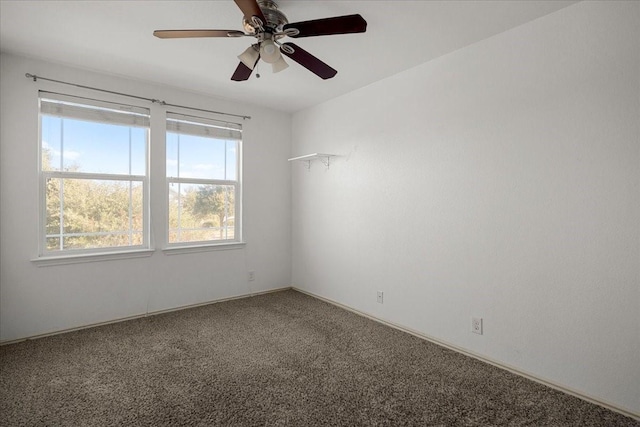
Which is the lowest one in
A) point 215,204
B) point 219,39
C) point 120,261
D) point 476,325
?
point 476,325

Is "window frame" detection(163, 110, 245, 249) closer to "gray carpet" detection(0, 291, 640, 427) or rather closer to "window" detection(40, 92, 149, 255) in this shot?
"window" detection(40, 92, 149, 255)

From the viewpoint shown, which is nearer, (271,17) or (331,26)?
(331,26)

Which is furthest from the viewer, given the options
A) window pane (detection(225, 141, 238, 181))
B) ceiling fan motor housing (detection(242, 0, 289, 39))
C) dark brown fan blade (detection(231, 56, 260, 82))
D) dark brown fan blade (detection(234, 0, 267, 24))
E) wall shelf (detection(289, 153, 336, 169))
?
window pane (detection(225, 141, 238, 181))

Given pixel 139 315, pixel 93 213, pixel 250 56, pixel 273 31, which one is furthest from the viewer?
pixel 139 315

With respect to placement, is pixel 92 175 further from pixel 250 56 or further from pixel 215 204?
pixel 250 56

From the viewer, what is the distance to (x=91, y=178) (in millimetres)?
3377

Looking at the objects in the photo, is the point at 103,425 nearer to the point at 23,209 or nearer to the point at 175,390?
the point at 175,390

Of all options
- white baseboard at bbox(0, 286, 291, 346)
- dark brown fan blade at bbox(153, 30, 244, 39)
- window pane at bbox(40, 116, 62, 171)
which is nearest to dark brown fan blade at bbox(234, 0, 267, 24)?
dark brown fan blade at bbox(153, 30, 244, 39)

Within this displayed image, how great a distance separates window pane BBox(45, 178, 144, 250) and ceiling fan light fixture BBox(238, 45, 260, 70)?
215cm

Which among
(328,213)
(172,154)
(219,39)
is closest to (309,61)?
(219,39)

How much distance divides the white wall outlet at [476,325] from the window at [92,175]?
3363 millimetres

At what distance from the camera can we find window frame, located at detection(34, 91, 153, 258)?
3127 millimetres

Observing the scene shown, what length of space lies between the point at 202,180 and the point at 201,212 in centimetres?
40

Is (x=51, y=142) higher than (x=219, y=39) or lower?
lower
